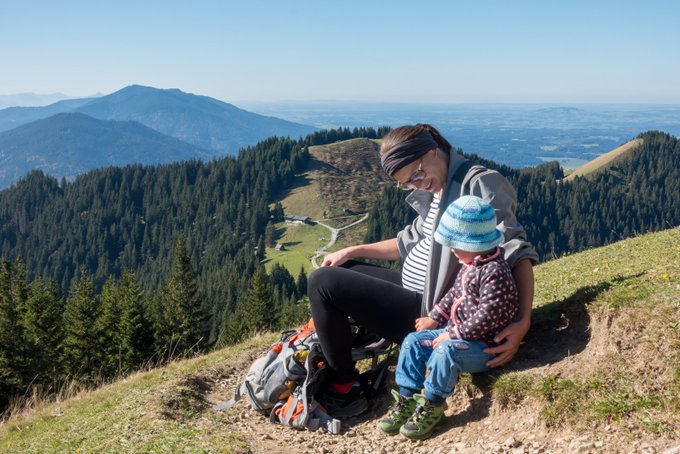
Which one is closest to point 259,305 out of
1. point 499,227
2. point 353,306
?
point 353,306

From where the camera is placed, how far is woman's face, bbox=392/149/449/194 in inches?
246

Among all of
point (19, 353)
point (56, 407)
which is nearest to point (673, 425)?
point (56, 407)

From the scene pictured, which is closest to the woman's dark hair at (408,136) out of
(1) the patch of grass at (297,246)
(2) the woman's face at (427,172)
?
(2) the woman's face at (427,172)

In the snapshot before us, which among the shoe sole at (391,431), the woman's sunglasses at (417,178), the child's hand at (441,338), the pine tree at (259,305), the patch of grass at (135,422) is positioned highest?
the woman's sunglasses at (417,178)

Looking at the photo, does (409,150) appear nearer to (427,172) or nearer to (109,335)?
(427,172)

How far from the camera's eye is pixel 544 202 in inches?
7648

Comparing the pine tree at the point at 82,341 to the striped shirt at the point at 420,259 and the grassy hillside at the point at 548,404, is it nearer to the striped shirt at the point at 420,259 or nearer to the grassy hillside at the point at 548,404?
the grassy hillside at the point at 548,404

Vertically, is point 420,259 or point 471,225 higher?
point 471,225

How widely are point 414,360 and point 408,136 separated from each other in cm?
258

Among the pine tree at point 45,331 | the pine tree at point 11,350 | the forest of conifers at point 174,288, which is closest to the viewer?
the pine tree at point 11,350

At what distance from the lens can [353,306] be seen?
6.68 meters

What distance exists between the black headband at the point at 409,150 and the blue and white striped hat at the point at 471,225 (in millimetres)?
907

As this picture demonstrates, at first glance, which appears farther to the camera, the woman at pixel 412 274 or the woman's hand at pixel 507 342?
the woman at pixel 412 274

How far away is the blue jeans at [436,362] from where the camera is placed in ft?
18.4
